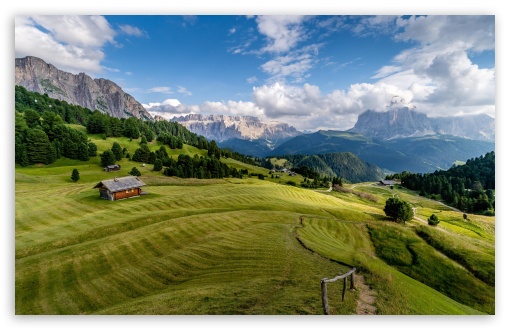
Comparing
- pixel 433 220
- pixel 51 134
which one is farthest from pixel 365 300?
pixel 51 134

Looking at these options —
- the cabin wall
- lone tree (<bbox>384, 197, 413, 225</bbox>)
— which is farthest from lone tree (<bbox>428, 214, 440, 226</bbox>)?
the cabin wall

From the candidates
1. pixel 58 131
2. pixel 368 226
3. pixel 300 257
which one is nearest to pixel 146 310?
pixel 300 257

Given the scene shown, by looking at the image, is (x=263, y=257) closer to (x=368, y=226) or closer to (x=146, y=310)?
(x=146, y=310)

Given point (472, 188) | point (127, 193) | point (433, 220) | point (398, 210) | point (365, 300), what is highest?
point (472, 188)

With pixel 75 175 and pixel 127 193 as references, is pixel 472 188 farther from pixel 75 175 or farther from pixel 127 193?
pixel 75 175

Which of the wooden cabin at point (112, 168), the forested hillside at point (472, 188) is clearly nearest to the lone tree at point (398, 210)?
the forested hillside at point (472, 188)
